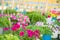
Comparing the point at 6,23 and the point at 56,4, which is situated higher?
the point at 6,23

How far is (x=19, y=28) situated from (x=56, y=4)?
4.86 m

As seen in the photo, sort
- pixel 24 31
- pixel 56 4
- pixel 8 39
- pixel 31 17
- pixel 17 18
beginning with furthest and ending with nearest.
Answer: pixel 56 4
pixel 31 17
pixel 17 18
pixel 24 31
pixel 8 39

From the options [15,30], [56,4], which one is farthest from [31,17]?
[56,4]

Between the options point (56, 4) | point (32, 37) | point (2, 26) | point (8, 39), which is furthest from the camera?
point (56, 4)

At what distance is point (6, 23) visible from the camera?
2576mm

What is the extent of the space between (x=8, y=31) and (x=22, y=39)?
0.95 feet

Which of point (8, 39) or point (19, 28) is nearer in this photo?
point (8, 39)

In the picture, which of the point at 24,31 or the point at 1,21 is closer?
the point at 24,31

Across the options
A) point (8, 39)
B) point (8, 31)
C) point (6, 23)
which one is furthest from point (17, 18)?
point (8, 39)

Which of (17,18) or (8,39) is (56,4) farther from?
(8,39)

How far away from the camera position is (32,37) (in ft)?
7.16

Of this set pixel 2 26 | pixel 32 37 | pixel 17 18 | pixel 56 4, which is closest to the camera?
pixel 32 37

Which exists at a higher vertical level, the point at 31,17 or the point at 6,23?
the point at 6,23

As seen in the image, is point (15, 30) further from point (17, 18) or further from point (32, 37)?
point (17, 18)
